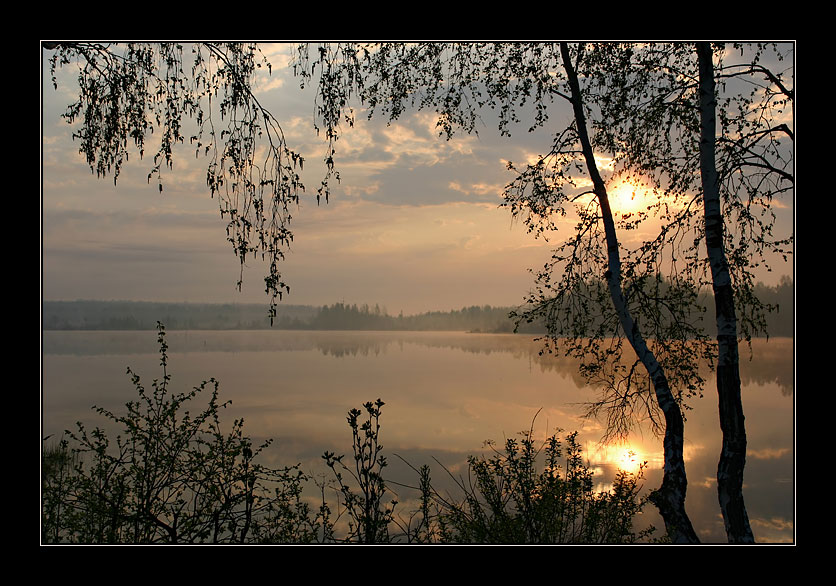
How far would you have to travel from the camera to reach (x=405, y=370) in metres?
53.3

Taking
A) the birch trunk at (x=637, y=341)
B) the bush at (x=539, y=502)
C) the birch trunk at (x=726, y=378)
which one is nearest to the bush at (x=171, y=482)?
the bush at (x=539, y=502)

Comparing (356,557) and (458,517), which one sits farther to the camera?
(458,517)

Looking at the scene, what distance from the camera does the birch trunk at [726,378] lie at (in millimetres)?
5938

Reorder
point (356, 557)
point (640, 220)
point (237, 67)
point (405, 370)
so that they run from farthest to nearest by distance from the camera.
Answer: point (405, 370)
point (640, 220)
point (237, 67)
point (356, 557)

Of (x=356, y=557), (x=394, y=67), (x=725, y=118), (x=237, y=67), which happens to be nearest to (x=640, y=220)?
(x=725, y=118)

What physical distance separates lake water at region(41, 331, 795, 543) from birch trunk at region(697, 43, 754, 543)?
2.05ft

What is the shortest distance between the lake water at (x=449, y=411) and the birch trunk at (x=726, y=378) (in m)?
0.62

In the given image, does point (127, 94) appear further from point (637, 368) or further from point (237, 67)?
point (637, 368)

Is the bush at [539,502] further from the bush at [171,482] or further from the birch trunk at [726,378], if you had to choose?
the bush at [171,482]

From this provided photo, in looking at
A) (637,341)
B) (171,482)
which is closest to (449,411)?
(637,341)

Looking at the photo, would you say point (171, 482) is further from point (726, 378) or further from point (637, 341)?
point (726, 378)

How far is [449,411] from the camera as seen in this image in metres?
29.2

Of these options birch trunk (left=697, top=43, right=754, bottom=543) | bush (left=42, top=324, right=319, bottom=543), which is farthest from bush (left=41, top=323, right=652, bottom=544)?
birch trunk (left=697, top=43, right=754, bottom=543)
